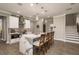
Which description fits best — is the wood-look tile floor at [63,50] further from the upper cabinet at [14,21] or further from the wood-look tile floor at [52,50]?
the upper cabinet at [14,21]

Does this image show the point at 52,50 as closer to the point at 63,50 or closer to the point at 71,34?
the point at 63,50

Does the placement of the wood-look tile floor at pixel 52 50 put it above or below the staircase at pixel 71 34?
below

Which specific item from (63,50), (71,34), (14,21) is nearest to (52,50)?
(63,50)

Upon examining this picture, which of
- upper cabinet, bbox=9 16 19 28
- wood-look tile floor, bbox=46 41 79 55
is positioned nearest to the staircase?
wood-look tile floor, bbox=46 41 79 55

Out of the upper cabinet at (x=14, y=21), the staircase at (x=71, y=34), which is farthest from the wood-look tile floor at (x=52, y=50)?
the staircase at (x=71, y=34)

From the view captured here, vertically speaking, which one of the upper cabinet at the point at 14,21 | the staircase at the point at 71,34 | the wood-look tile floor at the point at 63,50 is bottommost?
the wood-look tile floor at the point at 63,50

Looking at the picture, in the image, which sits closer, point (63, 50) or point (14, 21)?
point (63, 50)

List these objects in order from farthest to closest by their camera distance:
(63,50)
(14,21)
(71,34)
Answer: (71,34), (14,21), (63,50)

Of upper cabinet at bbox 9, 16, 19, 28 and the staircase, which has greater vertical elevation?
upper cabinet at bbox 9, 16, 19, 28

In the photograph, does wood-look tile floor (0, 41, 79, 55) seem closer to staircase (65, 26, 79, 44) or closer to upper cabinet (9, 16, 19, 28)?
upper cabinet (9, 16, 19, 28)

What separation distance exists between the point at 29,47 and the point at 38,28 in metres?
0.69

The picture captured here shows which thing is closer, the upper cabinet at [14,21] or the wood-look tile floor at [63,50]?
the wood-look tile floor at [63,50]

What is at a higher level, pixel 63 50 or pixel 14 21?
pixel 14 21

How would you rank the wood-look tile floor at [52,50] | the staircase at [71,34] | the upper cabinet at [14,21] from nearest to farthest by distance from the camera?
the wood-look tile floor at [52,50] → the upper cabinet at [14,21] → the staircase at [71,34]
